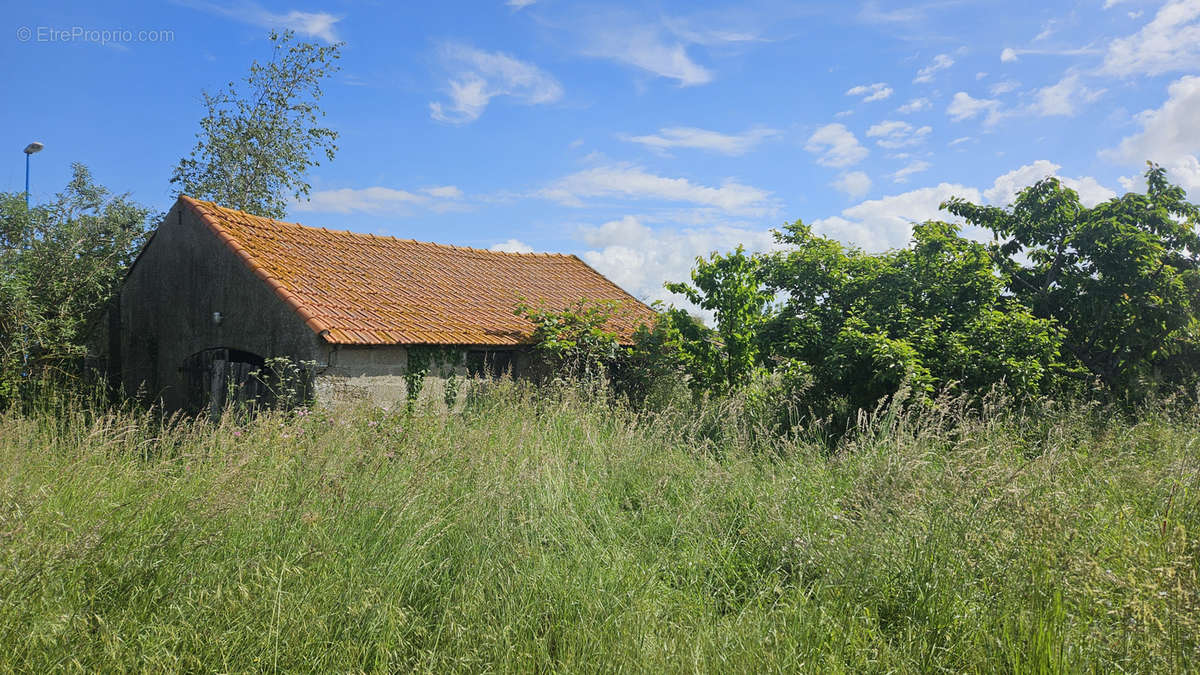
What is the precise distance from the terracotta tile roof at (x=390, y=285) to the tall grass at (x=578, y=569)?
628 centimetres

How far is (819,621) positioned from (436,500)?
266cm

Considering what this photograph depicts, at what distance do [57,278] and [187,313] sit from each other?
389 cm

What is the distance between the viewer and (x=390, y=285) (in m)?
14.3

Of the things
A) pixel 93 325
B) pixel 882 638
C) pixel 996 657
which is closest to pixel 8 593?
pixel 882 638

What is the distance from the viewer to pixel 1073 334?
12.0 meters

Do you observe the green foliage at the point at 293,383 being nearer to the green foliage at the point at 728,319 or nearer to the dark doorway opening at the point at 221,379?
the dark doorway opening at the point at 221,379

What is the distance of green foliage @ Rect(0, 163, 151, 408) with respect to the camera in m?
13.8

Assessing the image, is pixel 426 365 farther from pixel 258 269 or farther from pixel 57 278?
pixel 57 278

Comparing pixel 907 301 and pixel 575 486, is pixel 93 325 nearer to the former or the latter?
pixel 575 486

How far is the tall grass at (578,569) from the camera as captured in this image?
11.5 ft

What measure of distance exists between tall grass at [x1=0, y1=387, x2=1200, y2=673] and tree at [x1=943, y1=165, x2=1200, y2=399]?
7.23 m

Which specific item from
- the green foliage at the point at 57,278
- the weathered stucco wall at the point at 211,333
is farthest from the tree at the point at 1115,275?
the green foliage at the point at 57,278

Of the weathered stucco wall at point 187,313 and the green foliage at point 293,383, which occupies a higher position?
the weathered stucco wall at point 187,313

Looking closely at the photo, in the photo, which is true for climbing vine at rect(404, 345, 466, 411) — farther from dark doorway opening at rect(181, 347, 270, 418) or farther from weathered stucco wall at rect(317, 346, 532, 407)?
→ dark doorway opening at rect(181, 347, 270, 418)
